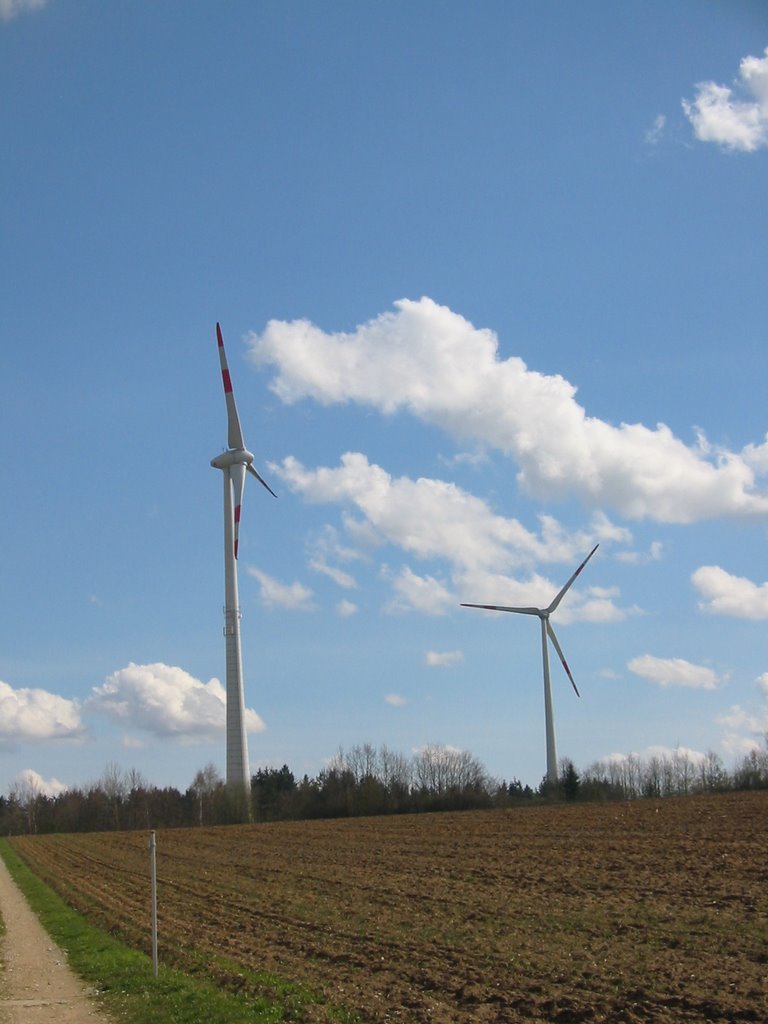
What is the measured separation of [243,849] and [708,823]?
2435 centimetres

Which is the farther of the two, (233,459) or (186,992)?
(233,459)

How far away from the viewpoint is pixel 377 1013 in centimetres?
1402

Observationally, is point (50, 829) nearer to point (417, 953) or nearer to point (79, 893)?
point (79, 893)

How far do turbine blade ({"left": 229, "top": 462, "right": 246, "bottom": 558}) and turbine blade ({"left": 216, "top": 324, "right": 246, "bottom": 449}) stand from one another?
2.10m

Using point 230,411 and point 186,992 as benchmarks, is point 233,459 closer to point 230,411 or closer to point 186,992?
point 230,411

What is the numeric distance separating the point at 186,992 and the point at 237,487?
84.0 m

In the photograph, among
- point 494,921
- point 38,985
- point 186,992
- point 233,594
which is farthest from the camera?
point 233,594

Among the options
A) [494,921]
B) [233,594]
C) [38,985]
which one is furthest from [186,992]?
[233,594]

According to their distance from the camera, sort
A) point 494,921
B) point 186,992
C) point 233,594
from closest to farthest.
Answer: point 186,992
point 494,921
point 233,594

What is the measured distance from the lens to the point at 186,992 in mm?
16391

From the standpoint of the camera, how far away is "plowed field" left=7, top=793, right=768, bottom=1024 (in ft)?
48.2

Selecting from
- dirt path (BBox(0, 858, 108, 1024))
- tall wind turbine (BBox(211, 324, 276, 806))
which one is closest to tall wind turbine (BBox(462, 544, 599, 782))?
tall wind turbine (BBox(211, 324, 276, 806))

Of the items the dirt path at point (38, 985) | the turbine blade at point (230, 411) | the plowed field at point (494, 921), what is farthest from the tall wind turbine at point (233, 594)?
the dirt path at point (38, 985)

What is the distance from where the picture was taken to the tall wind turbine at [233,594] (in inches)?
3834
